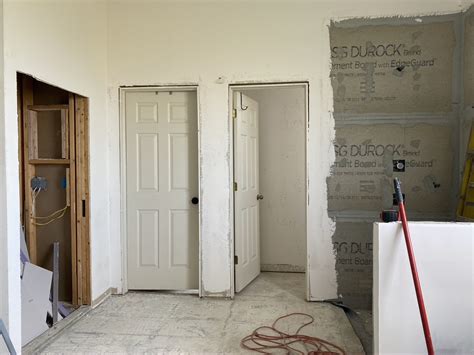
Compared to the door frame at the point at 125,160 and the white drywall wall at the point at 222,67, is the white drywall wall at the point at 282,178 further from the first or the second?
the door frame at the point at 125,160

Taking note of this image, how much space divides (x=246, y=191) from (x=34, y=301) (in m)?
2.18

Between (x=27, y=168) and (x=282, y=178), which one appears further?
(x=282, y=178)

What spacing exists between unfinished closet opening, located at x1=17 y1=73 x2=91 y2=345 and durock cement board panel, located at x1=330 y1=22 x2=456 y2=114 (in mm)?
2378

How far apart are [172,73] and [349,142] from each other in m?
1.82

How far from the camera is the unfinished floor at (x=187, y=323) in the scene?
269 cm

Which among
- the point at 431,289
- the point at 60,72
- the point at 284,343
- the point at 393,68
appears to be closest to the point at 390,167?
the point at 393,68

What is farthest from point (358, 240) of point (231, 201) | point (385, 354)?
point (385, 354)

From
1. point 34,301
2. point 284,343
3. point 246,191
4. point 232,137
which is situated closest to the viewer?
point 284,343

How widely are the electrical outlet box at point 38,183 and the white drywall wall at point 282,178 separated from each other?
243 centimetres

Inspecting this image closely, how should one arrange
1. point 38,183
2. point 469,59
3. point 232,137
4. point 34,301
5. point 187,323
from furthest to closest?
point 232,137
point 38,183
point 469,59
point 187,323
point 34,301

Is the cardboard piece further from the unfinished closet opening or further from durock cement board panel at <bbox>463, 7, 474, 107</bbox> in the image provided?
durock cement board panel at <bbox>463, 7, 474, 107</bbox>

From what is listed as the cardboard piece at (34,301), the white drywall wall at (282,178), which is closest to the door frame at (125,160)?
the cardboard piece at (34,301)

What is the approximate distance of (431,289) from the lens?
82.0 inches

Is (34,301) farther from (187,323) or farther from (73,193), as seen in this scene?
(187,323)
